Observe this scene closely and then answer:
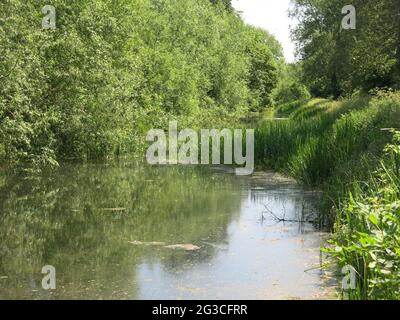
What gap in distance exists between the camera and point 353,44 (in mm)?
21328

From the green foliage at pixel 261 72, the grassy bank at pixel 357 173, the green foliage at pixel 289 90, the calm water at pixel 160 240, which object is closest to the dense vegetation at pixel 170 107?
the grassy bank at pixel 357 173

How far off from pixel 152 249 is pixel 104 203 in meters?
3.78

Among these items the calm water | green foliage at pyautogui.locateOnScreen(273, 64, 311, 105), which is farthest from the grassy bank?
green foliage at pyautogui.locateOnScreen(273, 64, 311, 105)

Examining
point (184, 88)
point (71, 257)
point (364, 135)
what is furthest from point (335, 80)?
point (71, 257)

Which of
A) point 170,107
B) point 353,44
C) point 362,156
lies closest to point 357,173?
point 362,156

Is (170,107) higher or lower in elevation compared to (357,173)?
higher

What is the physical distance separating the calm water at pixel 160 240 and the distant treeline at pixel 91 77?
194cm

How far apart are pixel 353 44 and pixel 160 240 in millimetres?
15800

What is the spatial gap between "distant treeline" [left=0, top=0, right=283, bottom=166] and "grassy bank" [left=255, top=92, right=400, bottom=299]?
16.3 ft

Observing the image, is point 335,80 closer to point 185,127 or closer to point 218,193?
point 185,127

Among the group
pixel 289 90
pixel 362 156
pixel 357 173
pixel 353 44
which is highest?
pixel 289 90

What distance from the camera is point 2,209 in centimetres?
1045

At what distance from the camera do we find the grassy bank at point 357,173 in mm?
4254

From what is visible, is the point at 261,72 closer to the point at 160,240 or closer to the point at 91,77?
the point at 91,77
